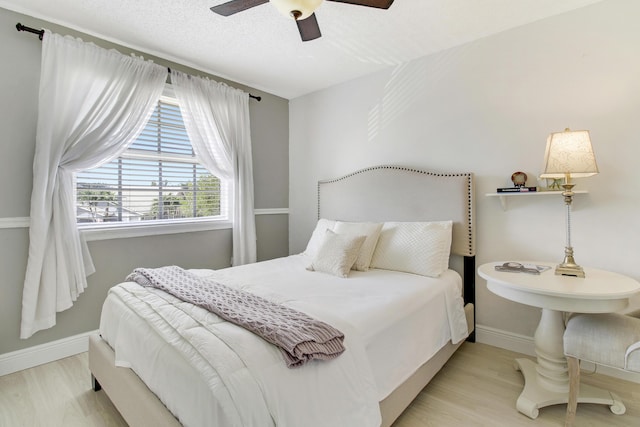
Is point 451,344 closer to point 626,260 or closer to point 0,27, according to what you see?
point 626,260

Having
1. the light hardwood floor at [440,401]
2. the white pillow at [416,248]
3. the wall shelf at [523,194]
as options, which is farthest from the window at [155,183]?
the wall shelf at [523,194]

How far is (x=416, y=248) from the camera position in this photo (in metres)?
2.43

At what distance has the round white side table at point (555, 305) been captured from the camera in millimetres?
1556

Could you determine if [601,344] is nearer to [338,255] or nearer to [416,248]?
[416,248]

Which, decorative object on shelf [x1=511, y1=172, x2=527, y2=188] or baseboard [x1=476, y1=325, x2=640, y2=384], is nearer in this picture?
baseboard [x1=476, y1=325, x2=640, y2=384]

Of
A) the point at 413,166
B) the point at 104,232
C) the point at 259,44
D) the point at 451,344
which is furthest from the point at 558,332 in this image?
the point at 104,232

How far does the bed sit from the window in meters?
1.06

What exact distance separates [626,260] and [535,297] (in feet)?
3.15

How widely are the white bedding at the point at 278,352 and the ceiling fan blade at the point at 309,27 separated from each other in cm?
158

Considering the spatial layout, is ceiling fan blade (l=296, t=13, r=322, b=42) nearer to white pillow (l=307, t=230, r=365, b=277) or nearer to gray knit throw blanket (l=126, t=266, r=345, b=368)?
white pillow (l=307, t=230, r=365, b=277)

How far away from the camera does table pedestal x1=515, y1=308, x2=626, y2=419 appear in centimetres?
173

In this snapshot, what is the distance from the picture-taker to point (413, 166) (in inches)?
117

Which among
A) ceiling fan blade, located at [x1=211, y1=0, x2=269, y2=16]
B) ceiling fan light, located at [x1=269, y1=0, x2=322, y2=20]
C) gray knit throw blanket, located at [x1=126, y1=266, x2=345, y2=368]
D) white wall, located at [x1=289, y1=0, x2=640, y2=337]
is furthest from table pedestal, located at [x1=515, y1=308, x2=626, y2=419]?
ceiling fan blade, located at [x1=211, y1=0, x2=269, y2=16]

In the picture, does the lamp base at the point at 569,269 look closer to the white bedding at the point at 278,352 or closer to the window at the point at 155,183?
the white bedding at the point at 278,352
